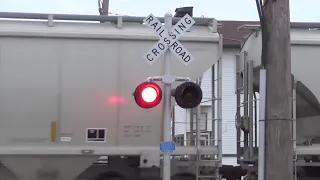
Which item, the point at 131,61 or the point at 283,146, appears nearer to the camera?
the point at 283,146

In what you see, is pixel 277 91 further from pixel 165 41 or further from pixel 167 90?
pixel 165 41

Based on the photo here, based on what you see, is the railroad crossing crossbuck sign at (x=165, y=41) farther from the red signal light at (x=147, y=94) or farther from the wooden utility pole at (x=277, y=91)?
the wooden utility pole at (x=277, y=91)

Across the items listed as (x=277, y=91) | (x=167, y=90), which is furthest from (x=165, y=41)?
(x=277, y=91)

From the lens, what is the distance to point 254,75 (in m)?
8.89

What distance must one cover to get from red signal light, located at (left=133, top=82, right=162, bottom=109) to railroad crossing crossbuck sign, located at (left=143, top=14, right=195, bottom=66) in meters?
0.32

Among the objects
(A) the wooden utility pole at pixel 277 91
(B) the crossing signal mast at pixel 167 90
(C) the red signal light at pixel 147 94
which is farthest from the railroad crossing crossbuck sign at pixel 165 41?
(A) the wooden utility pole at pixel 277 91

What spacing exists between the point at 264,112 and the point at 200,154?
199 cm

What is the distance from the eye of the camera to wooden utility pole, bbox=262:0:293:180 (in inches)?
240

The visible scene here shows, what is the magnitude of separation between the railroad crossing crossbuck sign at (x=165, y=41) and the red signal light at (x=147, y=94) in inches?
12.6

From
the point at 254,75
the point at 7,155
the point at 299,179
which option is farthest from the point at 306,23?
the point at 7,155

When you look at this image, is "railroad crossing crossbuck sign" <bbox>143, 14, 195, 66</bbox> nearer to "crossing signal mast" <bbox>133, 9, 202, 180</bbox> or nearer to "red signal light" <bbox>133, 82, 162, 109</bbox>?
"crossing signal mast" <bbox>133, 9, 202, 180</bbox>

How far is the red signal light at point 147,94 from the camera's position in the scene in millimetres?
6375

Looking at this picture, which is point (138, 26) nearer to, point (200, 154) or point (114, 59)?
point (114, 59)

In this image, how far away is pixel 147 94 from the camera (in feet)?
20.9
